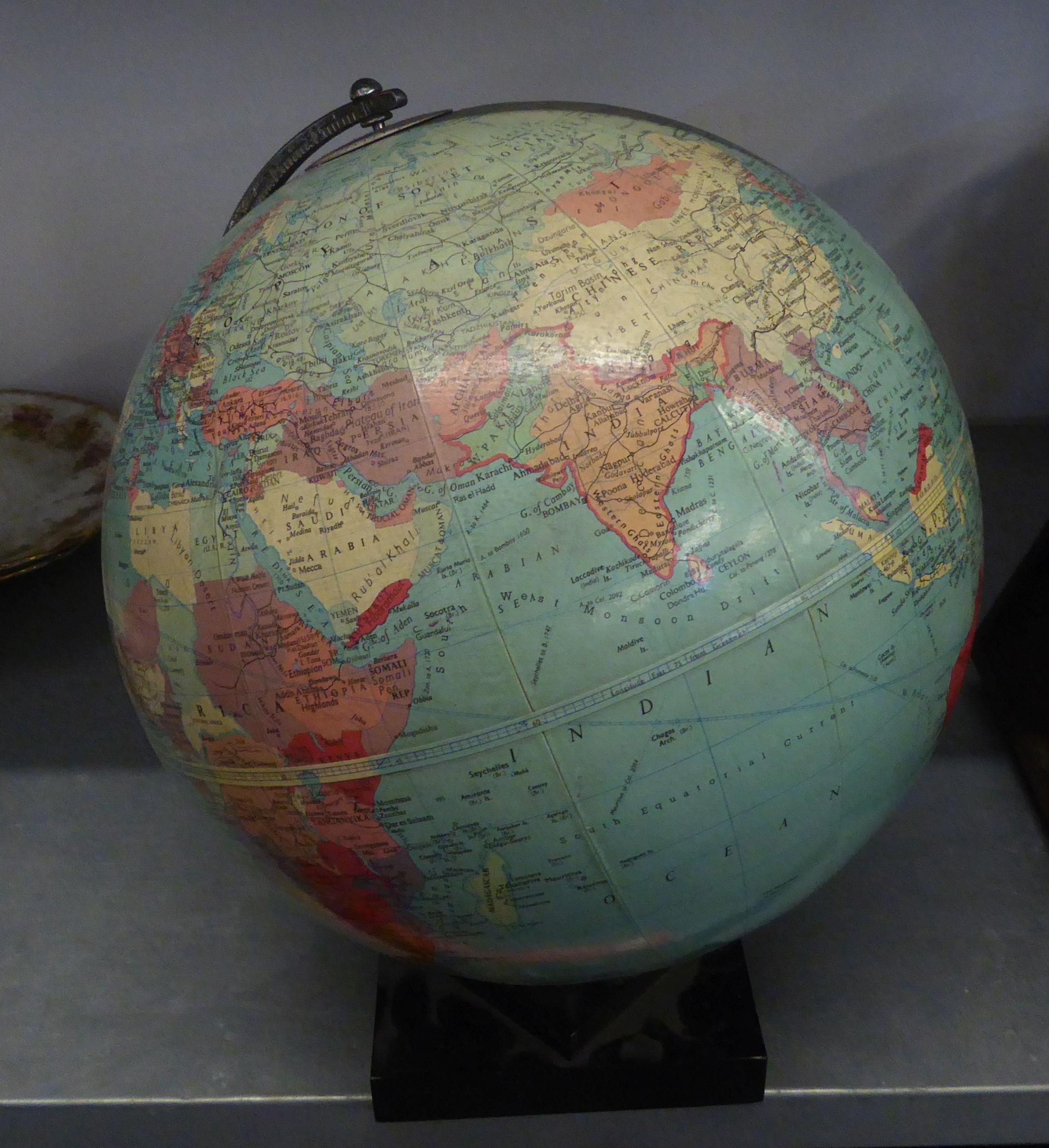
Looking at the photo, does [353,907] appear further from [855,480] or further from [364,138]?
[364,138]

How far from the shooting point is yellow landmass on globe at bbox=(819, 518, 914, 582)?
2.51 feet

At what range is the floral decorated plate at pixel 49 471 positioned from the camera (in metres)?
1.55

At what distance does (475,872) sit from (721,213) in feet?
1.67

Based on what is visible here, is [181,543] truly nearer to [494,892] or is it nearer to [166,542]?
[166,542]

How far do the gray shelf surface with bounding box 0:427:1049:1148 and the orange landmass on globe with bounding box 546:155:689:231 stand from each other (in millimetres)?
562

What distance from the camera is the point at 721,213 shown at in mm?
816

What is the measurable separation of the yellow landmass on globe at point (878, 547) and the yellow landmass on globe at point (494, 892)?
329 millimetres

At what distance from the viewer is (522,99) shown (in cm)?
159

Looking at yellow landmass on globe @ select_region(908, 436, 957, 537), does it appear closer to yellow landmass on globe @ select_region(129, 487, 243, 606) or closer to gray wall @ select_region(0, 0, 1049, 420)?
yellow landmass on globe @ select_region(129, 487, 243, 606)

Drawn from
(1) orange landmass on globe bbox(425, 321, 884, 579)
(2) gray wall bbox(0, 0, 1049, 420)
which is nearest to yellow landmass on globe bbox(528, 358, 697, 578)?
(1) orange landmass on globe bbox(425, 321, 884, 579)

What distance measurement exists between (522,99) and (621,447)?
1.05 metres

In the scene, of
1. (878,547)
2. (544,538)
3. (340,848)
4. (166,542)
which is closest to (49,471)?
(166,542)

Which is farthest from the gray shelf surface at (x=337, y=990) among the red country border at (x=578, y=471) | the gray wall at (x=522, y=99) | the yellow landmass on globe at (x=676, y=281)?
the gray wall at (x=522, y=99)

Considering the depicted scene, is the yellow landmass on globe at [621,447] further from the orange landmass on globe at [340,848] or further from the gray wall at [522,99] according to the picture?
the gray wall at [522,99]
